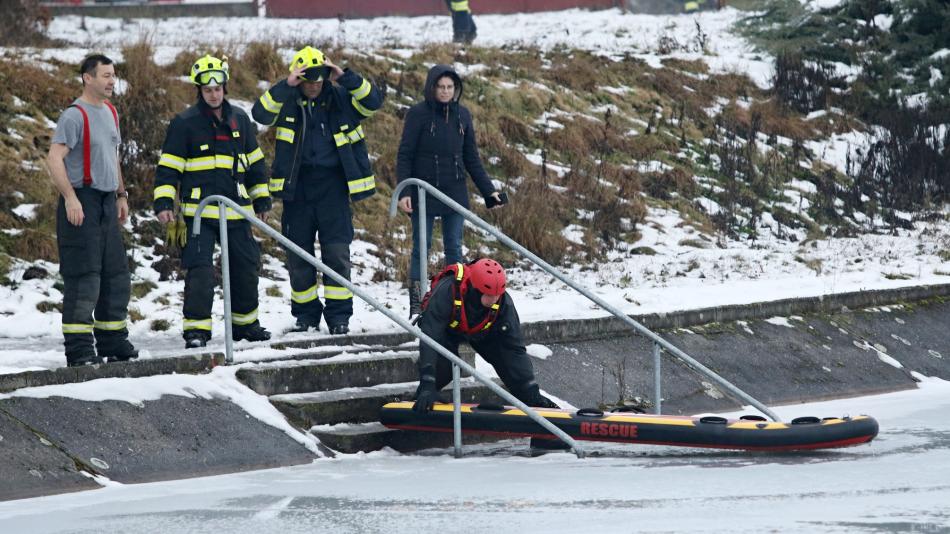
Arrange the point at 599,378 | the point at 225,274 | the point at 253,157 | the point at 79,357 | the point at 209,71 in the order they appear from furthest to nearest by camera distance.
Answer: the point at 599,378, the point at 253,157, the point at 209,71, the point at 225,274, the point at 79,357

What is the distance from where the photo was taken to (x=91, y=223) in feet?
30.6

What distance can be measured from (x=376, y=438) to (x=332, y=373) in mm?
561

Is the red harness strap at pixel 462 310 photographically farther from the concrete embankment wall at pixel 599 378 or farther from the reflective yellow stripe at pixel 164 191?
the reflective yellow stripe at pixel 164 191

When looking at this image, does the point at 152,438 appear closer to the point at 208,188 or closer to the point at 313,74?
the point at 208,188

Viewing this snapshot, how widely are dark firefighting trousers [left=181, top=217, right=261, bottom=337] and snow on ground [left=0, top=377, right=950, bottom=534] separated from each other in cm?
156

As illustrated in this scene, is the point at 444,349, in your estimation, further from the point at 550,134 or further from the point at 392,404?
the point at 550,134

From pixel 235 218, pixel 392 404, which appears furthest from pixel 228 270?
pixel 392 404

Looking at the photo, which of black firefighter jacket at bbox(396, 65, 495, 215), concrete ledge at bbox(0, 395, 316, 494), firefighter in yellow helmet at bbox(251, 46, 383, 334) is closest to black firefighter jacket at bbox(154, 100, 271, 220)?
firefighter in yellow helmet at bbox(251, 46, 383, 334)

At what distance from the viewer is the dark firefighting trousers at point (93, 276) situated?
9180 millimetres

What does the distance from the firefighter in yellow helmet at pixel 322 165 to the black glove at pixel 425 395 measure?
4.68 ft

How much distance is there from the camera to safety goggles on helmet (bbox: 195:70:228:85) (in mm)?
10070

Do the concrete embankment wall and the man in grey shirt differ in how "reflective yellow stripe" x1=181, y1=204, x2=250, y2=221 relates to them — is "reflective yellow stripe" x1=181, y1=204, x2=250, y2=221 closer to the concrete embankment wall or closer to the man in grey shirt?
the man in grey shirt

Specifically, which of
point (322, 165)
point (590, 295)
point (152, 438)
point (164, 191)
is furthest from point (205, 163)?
point (590, 295)

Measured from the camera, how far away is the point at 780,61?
2322 cm
